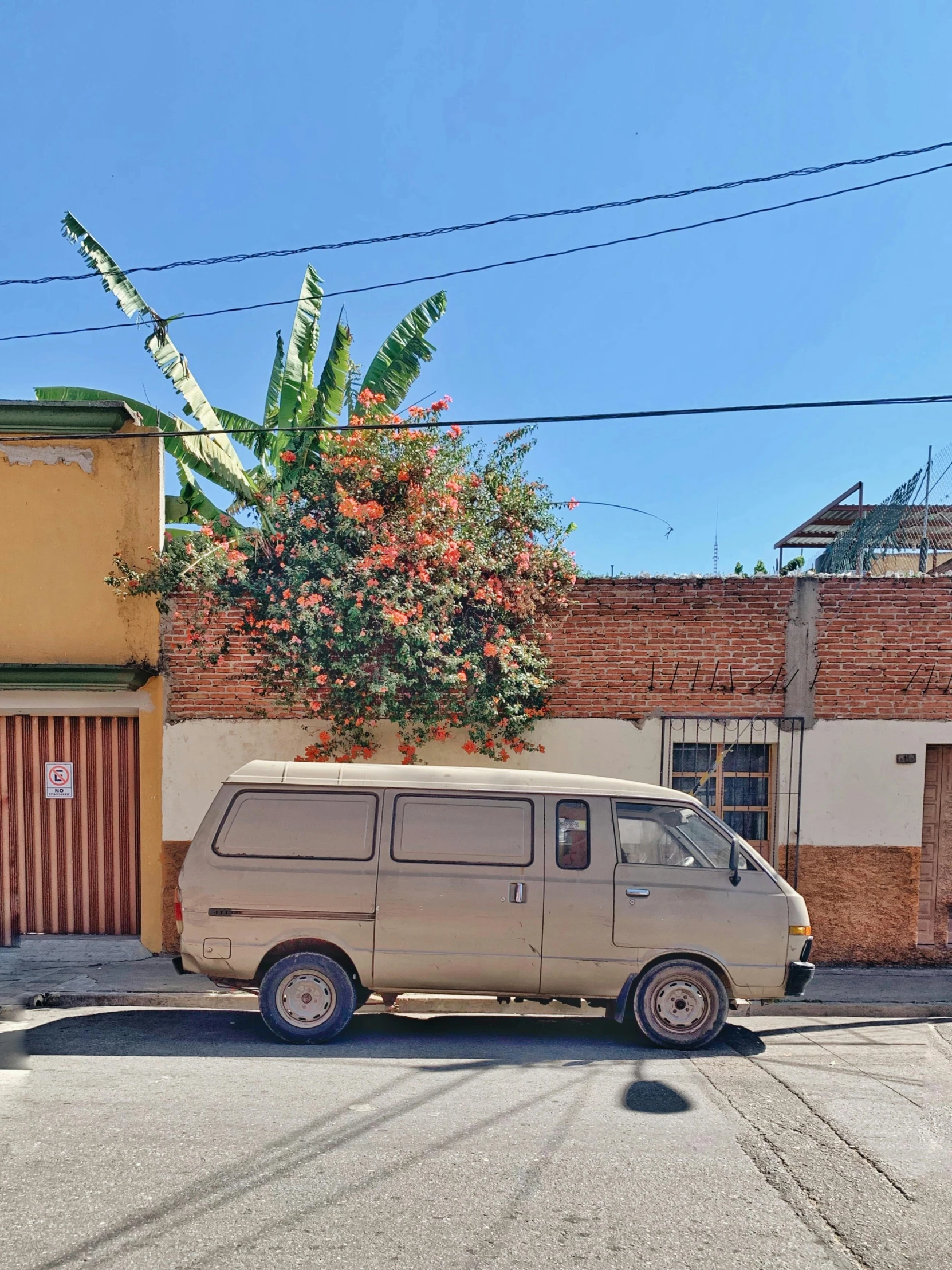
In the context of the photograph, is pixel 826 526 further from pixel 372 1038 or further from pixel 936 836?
pixel 372 1038

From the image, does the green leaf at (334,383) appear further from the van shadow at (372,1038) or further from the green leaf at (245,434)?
the van shadow at (372,1038)

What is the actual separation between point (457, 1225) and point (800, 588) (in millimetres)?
7300

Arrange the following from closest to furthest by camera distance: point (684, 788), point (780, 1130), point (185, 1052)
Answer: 1. point (780, 1130)
2. point (185, 1052)
3. point (684, 788)

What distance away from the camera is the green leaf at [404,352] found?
11.2 meters

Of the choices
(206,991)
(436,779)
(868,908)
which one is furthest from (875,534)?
(206,991)

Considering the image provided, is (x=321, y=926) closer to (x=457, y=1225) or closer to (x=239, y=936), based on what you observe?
(x=239, y=936)

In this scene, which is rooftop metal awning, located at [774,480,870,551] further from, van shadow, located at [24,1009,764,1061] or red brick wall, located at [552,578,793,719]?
van shadow, located at [24,1009,764,1061]

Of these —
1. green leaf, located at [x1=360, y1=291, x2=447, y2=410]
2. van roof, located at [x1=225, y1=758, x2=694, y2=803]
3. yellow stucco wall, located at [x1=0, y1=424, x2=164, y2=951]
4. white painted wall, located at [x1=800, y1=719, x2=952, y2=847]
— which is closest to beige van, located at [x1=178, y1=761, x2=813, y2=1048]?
van roof, located at [x1=225, y1=758, x2=694, y2=803]

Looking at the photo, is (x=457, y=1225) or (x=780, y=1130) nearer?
(x=457, y=1225)

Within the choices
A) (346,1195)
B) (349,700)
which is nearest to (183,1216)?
(346,1195)

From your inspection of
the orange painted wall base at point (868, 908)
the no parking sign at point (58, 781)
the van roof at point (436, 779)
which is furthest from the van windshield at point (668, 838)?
the no parking sign at point (58, 781)

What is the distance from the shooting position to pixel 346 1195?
379 centimetres

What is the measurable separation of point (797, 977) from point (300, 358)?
1001cm

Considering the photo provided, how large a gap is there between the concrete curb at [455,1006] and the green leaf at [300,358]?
7.60 meters
